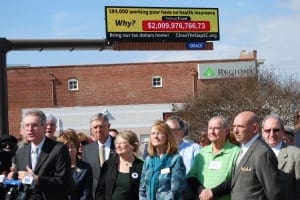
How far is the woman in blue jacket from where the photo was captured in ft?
23.0

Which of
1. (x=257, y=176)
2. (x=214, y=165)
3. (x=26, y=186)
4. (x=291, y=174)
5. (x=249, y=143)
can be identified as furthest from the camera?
(x=214, y=165)

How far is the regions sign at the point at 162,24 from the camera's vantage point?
3694 cm

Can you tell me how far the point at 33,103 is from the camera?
52781mm

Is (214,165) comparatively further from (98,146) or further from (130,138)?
(98,146)

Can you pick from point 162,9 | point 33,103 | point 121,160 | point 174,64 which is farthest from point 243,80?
point 121,160

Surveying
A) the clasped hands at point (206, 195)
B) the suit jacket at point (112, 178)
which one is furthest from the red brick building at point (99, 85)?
the clasped hands at point (206, 195)

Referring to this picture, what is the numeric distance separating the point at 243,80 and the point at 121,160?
34.7 metres

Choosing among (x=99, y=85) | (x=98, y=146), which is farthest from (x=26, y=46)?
(x=99, y=85)

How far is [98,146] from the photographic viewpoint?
28.2 ft

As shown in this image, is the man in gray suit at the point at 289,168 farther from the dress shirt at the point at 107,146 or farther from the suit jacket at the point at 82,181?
the suit jacket at the point at 82,181

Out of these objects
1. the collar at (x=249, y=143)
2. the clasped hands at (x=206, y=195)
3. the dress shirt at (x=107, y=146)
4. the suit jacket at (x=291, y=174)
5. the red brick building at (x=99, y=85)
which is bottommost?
the clasped hands at (x=206, y=195)

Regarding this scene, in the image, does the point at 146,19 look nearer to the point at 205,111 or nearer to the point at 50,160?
the point at 205,111

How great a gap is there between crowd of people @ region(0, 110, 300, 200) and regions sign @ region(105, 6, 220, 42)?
28.0m

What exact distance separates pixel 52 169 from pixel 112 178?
1.53m
